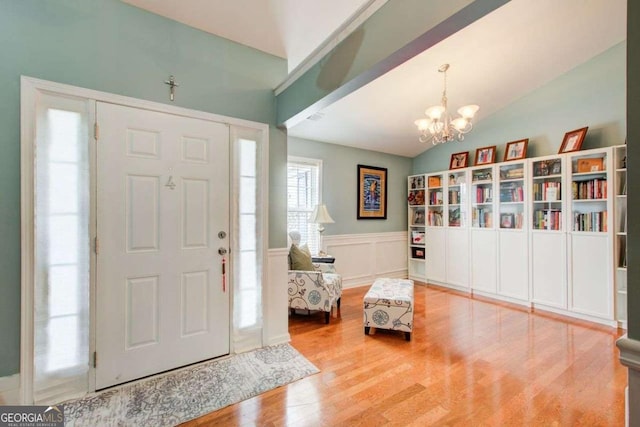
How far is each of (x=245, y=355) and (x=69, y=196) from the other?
180 cm

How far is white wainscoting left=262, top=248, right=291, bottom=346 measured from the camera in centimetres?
264

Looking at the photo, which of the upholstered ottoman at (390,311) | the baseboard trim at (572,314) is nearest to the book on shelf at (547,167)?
the baseboard trim at (572,314)

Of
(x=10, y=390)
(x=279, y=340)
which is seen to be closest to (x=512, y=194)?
(x=279, y=340)

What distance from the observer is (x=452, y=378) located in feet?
6.98

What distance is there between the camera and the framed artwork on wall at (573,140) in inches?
133

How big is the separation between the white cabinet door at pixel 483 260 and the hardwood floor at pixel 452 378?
32.8 inches

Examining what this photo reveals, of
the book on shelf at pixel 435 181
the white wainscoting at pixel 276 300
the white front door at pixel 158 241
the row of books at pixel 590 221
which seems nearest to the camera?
the white front door at pixel 158 241

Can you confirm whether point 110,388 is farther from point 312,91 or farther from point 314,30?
point 314,30

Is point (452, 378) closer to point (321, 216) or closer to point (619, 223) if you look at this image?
point (321, 216)

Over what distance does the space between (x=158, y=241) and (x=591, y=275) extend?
453 cm

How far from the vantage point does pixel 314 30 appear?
7.23 ft

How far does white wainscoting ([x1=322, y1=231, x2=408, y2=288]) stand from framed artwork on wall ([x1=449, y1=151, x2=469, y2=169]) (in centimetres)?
151

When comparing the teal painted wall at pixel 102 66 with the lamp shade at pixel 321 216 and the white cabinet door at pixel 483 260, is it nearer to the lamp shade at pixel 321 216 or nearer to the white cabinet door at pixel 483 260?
the lamp shade at pixel 321 216

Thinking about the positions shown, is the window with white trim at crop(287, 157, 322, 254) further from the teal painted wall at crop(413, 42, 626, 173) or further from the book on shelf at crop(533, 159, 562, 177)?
the book on shelf at crop(533, 159, 562, 177)
